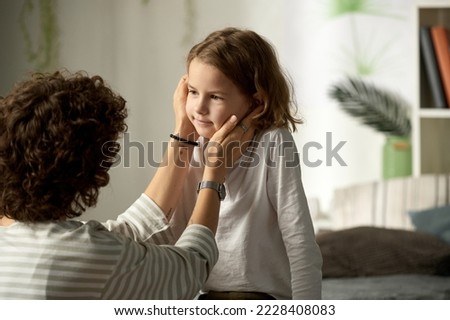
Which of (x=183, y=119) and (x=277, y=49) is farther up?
(x=277, y=49)

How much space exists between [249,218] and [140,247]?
212 millimetres

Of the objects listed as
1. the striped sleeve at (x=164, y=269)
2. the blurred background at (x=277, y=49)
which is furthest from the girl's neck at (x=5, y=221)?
the blurred background at (x=277, y=49)

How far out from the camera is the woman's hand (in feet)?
4.18

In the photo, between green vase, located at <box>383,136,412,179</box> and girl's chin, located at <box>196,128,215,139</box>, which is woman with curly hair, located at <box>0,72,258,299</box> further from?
green vase, located at <box>383,136,412,179</box>

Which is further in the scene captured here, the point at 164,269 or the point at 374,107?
the point at 374,107

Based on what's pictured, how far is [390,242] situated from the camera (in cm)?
251

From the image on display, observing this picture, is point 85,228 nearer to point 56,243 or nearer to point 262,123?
point 56,243

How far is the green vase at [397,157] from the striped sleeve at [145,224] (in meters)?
2.18

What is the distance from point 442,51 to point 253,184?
2.16 meters

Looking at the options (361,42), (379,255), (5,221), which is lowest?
(379,255)

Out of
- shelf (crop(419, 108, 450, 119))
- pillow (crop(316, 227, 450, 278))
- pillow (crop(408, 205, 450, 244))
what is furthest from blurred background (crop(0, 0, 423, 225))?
pillow (crop(316, 227, 450, 278))

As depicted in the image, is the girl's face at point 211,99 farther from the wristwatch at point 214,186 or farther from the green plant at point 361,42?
the green plant at point 361,42

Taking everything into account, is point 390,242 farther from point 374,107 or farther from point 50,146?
point 50,146

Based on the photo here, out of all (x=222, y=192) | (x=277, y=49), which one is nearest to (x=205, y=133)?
(x=222, y=192)
